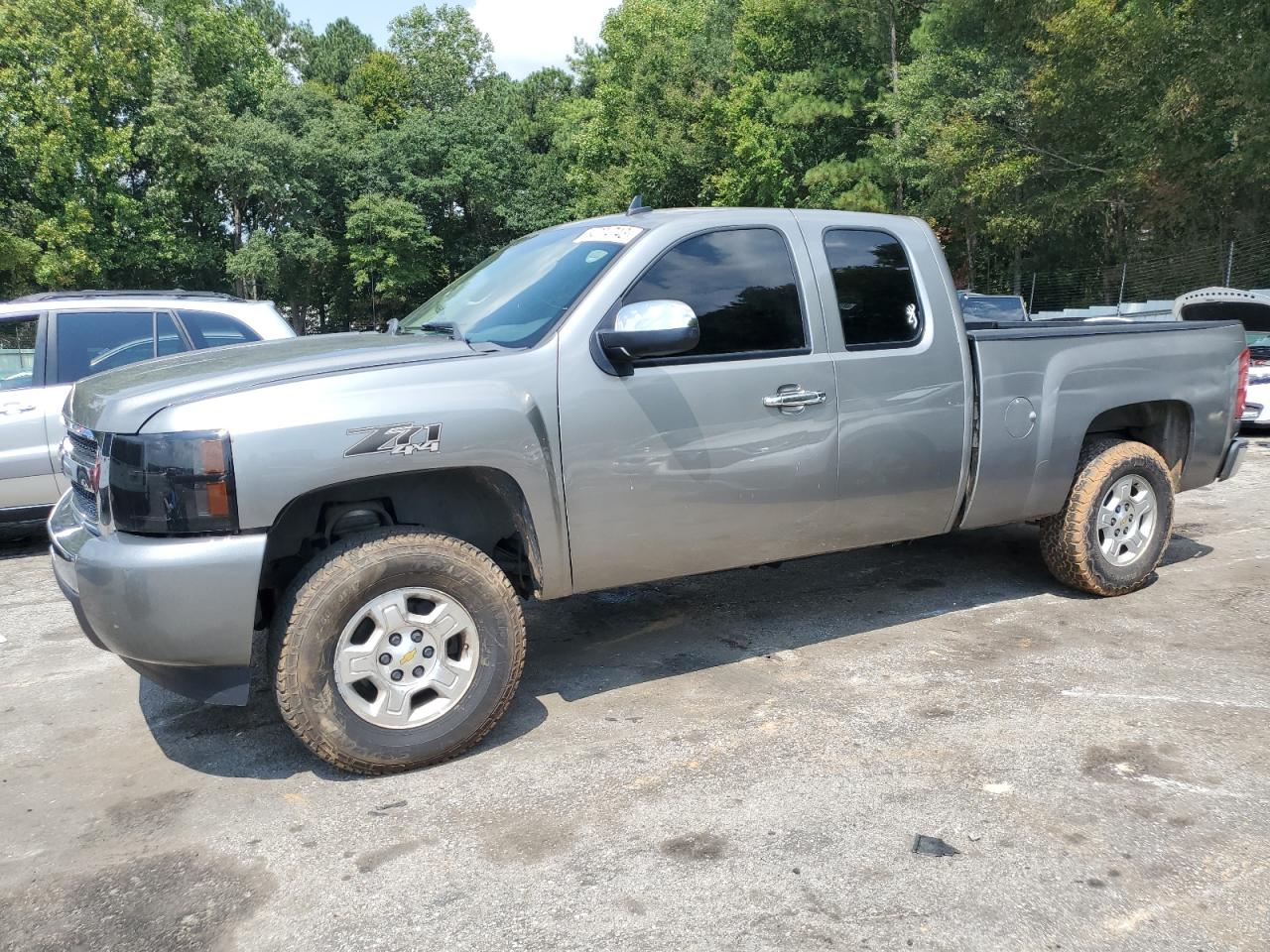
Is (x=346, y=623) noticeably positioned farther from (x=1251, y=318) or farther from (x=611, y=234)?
(x=1251, y=318)

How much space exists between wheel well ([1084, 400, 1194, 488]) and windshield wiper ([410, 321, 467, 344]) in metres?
3.39

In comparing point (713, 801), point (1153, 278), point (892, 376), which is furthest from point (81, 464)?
point (1153, 278)

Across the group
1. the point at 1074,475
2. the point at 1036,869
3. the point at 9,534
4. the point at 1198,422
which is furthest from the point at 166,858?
the point at 9,534

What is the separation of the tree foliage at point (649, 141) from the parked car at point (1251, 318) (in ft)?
20.9

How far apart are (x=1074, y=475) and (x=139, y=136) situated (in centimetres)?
4082

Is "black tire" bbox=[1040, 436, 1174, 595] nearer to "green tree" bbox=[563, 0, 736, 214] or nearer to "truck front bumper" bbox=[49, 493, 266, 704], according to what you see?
"truck front bumper" bbox=[49, 493, 266, 704]

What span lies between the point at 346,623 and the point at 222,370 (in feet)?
3.17

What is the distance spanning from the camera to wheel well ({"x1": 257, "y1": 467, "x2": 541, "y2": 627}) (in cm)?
352

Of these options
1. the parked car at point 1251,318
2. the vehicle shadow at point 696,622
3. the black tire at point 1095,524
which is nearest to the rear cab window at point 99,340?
the vehicle shadow at point 696,622

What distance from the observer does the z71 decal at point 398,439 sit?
3262 millimetres

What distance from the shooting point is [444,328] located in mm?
4246

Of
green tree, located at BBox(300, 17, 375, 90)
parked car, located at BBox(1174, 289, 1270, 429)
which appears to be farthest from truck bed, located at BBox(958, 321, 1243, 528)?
green tree, located at BBox(300, 17, 375, 90)

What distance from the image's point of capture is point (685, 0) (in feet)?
157

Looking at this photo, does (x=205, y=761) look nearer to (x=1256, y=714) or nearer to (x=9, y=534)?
(x=1256, y=714)
